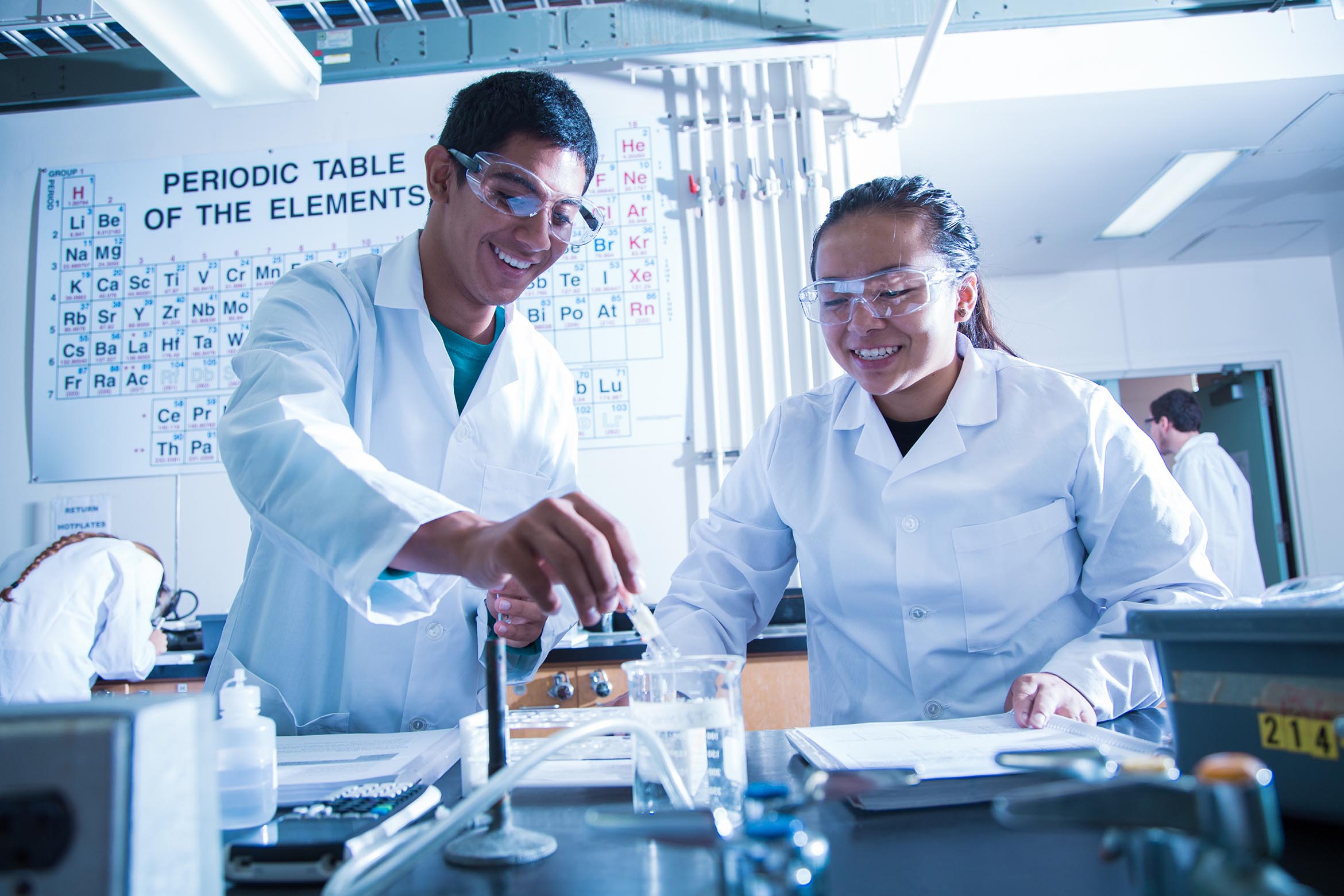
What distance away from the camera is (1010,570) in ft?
4.32

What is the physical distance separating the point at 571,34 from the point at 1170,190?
3365 mm

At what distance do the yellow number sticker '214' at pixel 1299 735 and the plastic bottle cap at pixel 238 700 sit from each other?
808mm

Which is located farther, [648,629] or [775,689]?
[775,689]

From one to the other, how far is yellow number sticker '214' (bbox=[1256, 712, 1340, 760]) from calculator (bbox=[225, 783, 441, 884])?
67 cm

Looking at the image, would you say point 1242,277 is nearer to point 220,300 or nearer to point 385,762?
point 220,300

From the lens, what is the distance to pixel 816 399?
5.32 ft

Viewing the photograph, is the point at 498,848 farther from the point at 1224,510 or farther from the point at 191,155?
the point at 1224,510

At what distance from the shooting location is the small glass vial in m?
0.73

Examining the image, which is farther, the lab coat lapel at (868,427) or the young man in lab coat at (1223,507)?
the young man in lab coat at (1223,507)

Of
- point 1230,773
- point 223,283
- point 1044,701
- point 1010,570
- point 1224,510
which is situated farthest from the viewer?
point 1224,510

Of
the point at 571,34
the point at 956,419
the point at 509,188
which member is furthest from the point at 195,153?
the point at 956,419

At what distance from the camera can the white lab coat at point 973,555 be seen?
1.29m

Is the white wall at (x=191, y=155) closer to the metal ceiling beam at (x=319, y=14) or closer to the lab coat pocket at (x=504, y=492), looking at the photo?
the metal ceiling beam at (x=319, y=14)

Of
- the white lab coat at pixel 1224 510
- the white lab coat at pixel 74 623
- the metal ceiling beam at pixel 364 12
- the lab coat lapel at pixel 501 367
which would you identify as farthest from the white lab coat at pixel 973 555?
the white lab coat at pixel 1224 510
